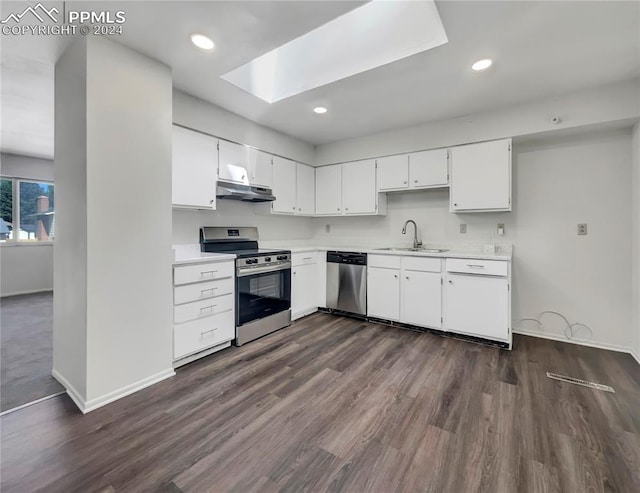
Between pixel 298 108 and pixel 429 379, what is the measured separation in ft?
9.84

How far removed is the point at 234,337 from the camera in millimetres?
2930

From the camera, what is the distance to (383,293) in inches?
144

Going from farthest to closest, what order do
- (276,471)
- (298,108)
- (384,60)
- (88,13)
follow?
(298,108), (384,60), (88,13), (276,471)

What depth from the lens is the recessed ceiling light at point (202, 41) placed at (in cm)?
201

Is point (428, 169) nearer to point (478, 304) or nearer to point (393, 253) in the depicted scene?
point (393, 253)

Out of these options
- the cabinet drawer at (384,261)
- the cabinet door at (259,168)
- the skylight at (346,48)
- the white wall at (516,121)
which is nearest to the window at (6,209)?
the cabinet door at (259,168)

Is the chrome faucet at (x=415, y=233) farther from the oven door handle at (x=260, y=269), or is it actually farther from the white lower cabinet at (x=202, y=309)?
the white lower cabinet at (x=202, y=309)

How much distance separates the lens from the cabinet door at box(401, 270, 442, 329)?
3299 millimetres

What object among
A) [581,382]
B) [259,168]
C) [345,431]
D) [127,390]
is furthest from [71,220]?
[581,382]

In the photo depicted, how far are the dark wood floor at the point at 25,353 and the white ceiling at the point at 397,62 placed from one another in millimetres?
2520

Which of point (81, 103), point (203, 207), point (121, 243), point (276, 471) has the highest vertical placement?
point (81, 103)

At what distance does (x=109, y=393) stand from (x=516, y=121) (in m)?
4.42

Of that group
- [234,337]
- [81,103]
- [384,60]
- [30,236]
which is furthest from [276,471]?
[30,236]

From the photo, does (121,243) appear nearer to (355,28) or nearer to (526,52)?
(355,28)
